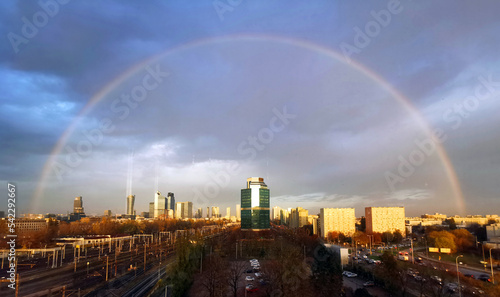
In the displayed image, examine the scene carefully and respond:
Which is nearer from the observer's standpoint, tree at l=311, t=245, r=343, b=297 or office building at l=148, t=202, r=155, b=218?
tree at l=311, t=245, r=343, b=297

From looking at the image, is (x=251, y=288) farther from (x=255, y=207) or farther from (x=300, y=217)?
(x=300, y=217)

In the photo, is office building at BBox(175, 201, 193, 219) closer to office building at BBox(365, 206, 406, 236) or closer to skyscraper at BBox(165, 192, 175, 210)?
skyscraper at BBox(165, 192, 175, 210)

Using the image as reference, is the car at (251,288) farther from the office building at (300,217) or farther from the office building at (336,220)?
the office building at (300,217)

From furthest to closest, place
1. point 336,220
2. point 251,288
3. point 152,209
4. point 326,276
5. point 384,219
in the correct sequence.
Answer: point 152,209 → point 336,220 → point 384,219 → point 251,288 → point 326,276

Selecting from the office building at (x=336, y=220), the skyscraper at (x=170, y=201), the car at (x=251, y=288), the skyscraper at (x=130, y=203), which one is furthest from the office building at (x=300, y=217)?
the skyscraper at (x=130, y=203)

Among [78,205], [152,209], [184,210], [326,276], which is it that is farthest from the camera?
[184,210]

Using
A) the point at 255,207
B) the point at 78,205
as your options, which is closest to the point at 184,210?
the point at 78,205

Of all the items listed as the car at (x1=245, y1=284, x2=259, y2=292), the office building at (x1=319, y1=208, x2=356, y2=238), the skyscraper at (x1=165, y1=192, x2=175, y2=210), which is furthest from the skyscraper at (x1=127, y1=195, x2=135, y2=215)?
the car at (x1=245, y1=284, x2=259, y2=292)
